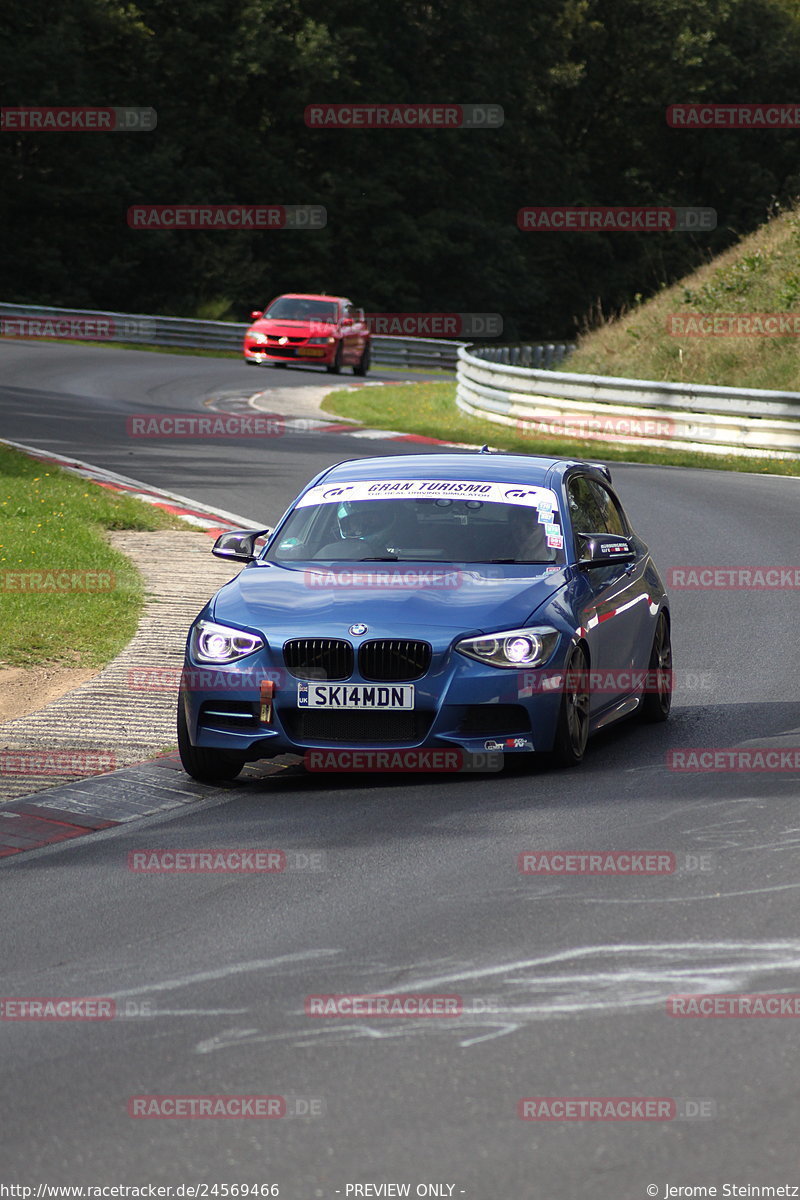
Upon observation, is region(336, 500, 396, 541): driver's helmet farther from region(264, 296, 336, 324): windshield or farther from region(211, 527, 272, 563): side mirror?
→ region(264, 296, 336, 324): windshield

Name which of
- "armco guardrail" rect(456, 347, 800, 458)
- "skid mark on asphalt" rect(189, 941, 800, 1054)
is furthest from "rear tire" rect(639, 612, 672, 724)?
"armco guardrail" rect(456, 347, 800, 458)

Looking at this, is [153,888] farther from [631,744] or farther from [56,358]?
[56,358]

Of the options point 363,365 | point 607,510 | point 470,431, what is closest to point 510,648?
point 607,510

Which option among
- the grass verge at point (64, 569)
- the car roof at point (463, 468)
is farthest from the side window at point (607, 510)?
the grass verge at point (64, 569)

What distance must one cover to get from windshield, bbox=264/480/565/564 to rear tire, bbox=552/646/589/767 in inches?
31.9

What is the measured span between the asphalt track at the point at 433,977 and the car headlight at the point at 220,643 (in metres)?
0.69

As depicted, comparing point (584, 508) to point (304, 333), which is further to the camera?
point (304, 333)

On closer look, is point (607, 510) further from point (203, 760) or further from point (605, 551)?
point (203, 760)

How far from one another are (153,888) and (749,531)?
12744 mm

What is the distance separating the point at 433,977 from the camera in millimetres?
5836

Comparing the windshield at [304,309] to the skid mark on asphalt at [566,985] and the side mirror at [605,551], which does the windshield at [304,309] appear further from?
the skid mark on asphalt at [566,985]

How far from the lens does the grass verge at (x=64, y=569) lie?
40.8ft

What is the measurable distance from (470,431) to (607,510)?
19161mm

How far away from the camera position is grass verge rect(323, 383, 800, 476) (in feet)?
86.8
